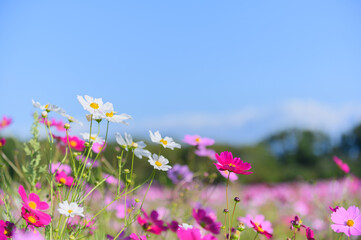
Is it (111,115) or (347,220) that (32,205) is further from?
(347,220)

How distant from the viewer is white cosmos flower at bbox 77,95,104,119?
1.14 meters

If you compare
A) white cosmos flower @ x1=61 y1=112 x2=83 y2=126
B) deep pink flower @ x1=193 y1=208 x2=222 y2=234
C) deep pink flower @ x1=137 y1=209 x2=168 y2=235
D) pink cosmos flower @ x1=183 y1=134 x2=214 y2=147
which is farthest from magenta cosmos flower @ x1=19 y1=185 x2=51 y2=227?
pink cosmos flower @ x1=183 y1=134 x2=214 y2=147

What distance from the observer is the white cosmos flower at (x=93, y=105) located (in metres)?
1.14

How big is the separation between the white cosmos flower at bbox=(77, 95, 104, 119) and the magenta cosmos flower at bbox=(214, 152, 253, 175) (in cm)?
41

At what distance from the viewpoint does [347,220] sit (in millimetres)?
1206

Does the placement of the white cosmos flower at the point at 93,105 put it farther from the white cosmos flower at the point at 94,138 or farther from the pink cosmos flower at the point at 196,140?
the pink cosmos flower at the point at 196,140

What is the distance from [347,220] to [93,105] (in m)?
0.95

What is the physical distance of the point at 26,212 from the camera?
109cm

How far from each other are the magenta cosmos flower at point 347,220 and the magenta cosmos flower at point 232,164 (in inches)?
13.7

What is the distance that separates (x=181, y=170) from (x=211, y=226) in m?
0.80

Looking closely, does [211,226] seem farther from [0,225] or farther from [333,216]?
[0,225]

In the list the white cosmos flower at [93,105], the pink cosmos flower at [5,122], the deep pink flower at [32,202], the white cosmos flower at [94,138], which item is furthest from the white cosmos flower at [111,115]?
the pink cosmos flower at [5,122]

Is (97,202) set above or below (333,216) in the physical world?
below

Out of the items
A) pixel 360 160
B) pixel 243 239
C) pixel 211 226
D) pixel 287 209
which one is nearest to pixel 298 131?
pixel 360 160
